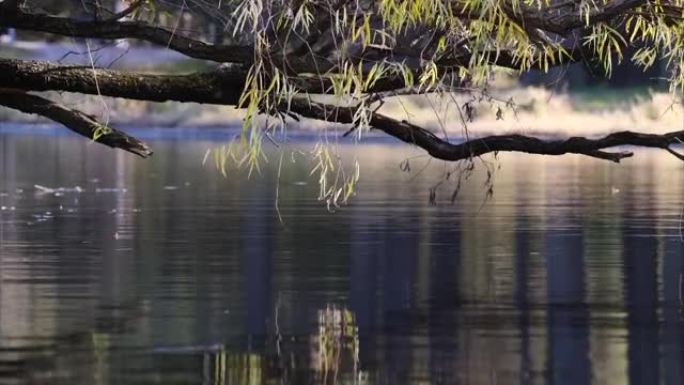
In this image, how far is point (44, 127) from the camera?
6291 cm

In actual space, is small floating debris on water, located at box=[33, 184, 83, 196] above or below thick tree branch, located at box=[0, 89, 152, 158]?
below

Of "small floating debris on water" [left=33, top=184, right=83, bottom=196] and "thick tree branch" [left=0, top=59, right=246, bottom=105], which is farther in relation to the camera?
"small floating debris on water" [left=33, top=184, right=83, bottom=196]

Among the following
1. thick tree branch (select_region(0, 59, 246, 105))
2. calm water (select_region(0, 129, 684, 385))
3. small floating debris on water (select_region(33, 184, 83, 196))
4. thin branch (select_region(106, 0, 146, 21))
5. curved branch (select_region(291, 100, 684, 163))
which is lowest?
calm water (select_region(0, 129, 684, 385))

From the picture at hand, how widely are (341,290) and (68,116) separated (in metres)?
2.49

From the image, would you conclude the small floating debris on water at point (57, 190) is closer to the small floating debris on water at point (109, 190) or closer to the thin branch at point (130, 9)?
the small floating debris on water at point (109, 190)

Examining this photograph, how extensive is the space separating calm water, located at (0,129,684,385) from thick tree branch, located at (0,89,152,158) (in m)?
0.90

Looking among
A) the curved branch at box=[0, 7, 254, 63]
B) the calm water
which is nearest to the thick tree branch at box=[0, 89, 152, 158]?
the curved branch at box=[0, 7, 254, 63]

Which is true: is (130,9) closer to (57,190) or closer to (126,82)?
(126,82)

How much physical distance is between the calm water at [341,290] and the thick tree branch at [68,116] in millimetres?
905

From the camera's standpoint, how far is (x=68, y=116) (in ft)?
43.6

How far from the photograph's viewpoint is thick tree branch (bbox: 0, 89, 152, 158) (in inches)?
518

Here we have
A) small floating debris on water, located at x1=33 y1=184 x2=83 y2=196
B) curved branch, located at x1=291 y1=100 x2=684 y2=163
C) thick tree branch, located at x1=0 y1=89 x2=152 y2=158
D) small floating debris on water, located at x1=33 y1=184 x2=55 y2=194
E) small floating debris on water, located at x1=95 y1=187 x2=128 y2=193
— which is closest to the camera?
curved branch, located at x1=291 y1=100 x2=684 y2=163

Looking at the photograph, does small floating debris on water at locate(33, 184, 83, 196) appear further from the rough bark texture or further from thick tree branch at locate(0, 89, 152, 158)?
the rough bark texture

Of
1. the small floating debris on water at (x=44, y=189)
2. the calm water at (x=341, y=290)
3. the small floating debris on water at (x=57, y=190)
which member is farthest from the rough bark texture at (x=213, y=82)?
the small floating debris on water at (x=44, y=189)
